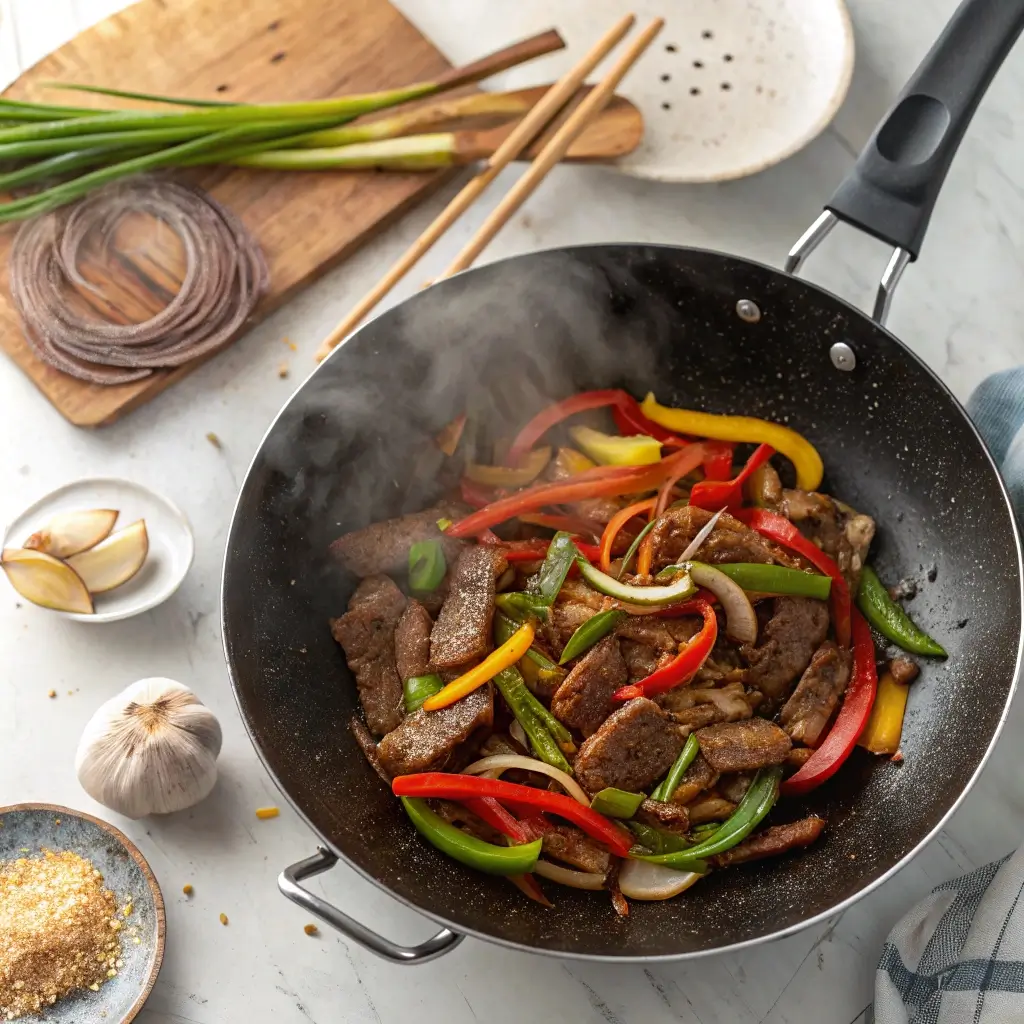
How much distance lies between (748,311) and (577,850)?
120 cm

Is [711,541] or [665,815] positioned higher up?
[711,541]

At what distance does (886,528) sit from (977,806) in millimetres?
654

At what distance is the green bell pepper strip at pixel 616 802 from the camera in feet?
6.73

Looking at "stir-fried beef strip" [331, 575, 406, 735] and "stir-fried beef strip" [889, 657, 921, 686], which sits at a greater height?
"stir-fried beef strip" [331, 575, 406, 735]

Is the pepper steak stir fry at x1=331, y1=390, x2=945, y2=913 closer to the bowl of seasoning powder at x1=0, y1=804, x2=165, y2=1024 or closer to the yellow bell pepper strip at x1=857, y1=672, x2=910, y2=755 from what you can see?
the yellow bell pepper strip at x1=857, y1=672, x2=910, y2=755

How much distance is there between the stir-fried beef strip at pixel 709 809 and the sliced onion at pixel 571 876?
4.6 inches

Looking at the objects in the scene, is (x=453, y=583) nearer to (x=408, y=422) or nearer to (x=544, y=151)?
(x=408, y=422)

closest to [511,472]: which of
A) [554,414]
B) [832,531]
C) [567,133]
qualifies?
[554,414]

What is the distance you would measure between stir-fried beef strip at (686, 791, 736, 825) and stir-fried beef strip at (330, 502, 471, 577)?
0.71 metres

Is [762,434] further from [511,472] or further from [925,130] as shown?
[925,130]

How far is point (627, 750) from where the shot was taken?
208 centimetres

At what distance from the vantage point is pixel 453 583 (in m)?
2.29

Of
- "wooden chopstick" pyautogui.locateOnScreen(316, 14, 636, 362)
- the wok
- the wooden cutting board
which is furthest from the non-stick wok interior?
the wooden cutting board

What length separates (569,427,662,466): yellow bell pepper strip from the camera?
2.36 metres
